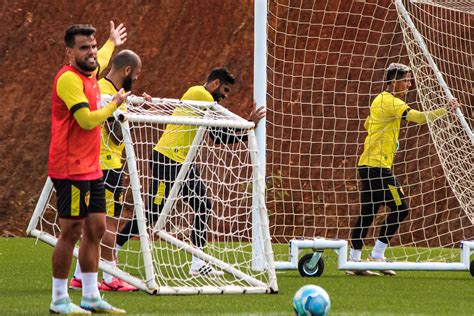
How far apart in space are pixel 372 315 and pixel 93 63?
2.45m

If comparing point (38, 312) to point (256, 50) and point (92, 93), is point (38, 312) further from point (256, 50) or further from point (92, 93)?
point (256, 50)

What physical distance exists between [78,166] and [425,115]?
4.72 meters

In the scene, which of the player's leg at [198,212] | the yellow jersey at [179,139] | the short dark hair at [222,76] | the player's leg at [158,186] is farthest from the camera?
the short dark hair at [222,76]

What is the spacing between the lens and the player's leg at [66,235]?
307 inches

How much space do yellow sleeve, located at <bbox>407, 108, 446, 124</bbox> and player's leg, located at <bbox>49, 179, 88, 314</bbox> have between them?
15.4 ft

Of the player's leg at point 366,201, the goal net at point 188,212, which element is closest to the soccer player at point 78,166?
the goal net at point 188,212

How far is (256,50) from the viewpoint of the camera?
11.5 meters

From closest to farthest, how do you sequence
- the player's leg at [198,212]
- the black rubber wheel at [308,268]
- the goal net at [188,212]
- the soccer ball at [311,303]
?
the soccer ball at [311,303] → the goal net at [188,212] → the player's leg at [198,212] → the black rubber wheel at [308,268]

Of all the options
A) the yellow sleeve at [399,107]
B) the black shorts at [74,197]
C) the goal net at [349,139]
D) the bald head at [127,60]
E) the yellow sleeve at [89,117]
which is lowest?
the goal net at [349,139]

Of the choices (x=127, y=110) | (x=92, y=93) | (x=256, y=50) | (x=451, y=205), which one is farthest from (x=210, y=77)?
(x=451, y=205)

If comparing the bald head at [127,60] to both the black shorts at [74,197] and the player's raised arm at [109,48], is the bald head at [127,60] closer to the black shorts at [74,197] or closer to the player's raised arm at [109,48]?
the player's raised arm at [109,48]

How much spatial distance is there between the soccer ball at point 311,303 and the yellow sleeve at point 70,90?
186 cm

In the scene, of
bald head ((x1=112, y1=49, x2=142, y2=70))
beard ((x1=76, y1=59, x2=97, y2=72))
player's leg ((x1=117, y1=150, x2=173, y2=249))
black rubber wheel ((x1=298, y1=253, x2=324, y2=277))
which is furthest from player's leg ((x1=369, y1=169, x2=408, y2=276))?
beard ((x1=76, y1=59, x2=97, y2=72))

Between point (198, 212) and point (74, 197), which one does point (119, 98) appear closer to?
point (74, 197)
